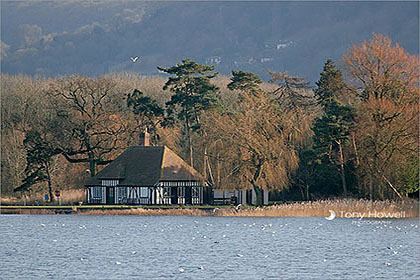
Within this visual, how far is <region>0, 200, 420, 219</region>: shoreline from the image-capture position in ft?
195

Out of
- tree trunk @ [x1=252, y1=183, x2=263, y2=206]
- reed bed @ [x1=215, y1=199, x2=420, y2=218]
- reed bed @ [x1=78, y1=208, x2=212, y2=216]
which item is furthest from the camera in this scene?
tree trunk @ [x1=252, y1=183, x2=263, y2=206]

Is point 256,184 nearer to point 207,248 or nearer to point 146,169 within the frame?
point 146,169

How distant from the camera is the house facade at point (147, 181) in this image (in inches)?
2842

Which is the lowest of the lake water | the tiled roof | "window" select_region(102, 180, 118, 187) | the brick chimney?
the lake water

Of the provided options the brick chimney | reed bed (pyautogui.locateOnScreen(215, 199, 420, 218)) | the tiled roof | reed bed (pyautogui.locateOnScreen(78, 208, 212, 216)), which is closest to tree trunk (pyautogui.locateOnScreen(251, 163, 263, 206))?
reed bed (pyautogui.locateOnScreen(215, 199, 420, 218))

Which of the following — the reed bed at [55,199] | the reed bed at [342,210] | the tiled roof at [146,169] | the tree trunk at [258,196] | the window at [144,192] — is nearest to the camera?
the reed bed at [342,210]

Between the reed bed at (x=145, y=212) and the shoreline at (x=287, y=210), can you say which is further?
the reed bed at (x=145, y=212)

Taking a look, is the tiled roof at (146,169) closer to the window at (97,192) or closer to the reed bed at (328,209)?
the window at (97,192)

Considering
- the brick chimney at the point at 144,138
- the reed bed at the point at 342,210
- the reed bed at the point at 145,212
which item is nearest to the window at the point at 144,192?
the brick chimney at the point at 144,138

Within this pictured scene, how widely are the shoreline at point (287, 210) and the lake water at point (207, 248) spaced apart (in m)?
0.61

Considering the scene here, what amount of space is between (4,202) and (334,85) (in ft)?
102

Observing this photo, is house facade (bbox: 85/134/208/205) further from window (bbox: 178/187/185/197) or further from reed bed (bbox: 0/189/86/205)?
reed bed (bbox: 0/189/86/205)

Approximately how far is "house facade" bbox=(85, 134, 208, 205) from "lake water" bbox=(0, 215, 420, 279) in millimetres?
10301

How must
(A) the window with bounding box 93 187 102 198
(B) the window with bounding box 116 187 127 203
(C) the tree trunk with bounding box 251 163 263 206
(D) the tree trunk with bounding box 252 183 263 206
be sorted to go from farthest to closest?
(A) the window with bounding box 93 187 102 198 → (B) the window with bounding box 116 187 127 203 → (D) the tree trunk with bounding box 252 183 263 206 → (C) the tree trunk with bounding box 251 163 263 206
